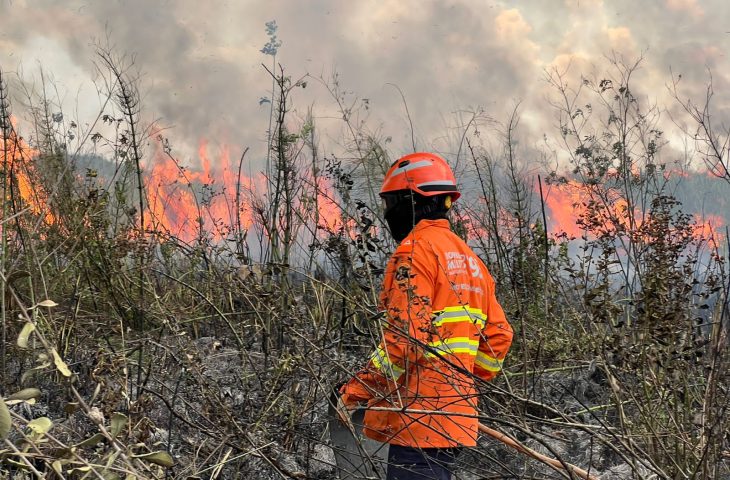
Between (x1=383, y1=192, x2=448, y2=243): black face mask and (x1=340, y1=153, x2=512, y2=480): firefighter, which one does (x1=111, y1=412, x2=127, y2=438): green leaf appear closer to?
(x1=340, y1=153, x2=512, y2=480): firefighter

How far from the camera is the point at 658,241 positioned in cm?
438

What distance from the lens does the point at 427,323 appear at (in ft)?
8.95

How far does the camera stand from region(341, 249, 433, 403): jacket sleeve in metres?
2.87

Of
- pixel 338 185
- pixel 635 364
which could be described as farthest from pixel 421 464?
pixel 338 185

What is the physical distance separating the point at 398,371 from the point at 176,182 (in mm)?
3852

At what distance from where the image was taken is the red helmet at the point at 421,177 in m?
3.44

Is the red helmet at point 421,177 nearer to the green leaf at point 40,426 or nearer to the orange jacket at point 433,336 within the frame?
the orange jacket at point 433,336

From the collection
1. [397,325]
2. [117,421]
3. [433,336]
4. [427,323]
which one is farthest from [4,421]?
[433,336]

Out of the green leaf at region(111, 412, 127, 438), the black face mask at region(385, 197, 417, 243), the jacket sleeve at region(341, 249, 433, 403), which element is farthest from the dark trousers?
the green leaf at region(111, 412, 127, 438)

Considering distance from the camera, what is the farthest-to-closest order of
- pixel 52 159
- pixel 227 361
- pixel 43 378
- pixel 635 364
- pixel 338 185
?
pixel 52 159 → pixel 227 361 → pixel 43 378 → pixel 338 185 → pixel 635 364

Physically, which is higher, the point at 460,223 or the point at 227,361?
the point at 460,223

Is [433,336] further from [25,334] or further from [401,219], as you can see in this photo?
[25,334]

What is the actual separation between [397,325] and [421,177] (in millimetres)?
843

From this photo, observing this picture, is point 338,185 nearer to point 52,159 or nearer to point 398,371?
point 398,371
